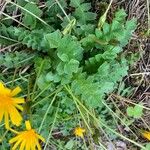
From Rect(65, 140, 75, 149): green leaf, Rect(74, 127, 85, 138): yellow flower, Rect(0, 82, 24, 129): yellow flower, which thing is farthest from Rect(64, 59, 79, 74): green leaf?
Rect(65, 140, 75, 149): green leaf

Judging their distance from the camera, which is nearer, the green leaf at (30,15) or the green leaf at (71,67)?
the green leaf at (71,67)

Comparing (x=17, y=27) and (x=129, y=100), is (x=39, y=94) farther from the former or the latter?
(x=129, y=100)

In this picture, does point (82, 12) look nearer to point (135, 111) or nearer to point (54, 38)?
point (54, 38)

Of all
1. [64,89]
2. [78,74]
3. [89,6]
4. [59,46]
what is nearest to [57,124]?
[64,89]

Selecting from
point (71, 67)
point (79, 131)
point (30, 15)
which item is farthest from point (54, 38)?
point (79, 131)

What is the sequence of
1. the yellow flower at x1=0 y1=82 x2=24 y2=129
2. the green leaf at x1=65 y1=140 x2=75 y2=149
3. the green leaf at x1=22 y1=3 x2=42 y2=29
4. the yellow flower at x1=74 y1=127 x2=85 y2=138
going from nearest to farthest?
the yellow flower at x1=0 y1=82 x2=24 y2=129 < the green leaf at x1=22 y1=3 x2=42 y2=29 < the yellow flower at x1=74 y1=127 x2=85 y2=138 < the green leaf at x1=65 y1=140 x2=75 y2=149

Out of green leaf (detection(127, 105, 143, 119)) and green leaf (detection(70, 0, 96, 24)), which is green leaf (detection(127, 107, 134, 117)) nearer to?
green leaf (detection(127, 105, 143, 119))

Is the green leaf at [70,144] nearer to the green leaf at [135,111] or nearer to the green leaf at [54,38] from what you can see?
the green leaf at [135,111]

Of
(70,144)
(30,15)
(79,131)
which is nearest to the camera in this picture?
(30,15)

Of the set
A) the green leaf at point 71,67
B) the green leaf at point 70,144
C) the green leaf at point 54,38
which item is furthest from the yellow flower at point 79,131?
the green leaf at point 54,38

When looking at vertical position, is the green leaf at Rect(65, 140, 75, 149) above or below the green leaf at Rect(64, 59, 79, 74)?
below

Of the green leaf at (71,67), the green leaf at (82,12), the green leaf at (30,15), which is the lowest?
the green leaf at (71,67)

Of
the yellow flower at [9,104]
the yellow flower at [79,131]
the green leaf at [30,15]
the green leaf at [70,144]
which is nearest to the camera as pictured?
the yellow flower at [9,104]
